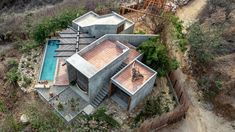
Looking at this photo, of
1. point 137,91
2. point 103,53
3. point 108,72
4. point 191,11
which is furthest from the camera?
point 191,11

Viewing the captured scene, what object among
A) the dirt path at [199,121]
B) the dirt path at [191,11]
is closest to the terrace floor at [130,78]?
the dirt path at [199,121]

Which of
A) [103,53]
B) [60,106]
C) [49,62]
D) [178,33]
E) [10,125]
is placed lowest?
[10,125]

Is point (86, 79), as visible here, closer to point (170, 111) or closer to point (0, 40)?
point (170, 111)

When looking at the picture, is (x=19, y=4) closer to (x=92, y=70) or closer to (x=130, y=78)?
(x=92, y=70)

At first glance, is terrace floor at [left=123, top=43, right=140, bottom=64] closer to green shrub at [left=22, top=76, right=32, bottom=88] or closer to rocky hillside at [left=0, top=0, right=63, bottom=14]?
green shrub at [left=22, top=76, right=32, bottom=88]

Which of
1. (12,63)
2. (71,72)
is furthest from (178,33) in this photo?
(12,63)

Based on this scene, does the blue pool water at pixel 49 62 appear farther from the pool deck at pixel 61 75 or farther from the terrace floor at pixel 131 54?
the terrace floor at pixel 131 54
